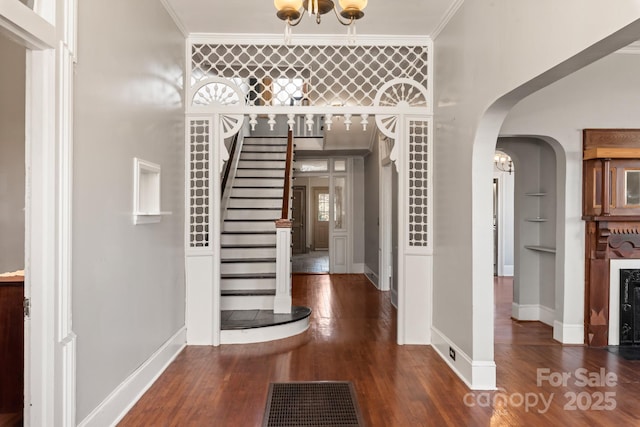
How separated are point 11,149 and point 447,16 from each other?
3.60 m

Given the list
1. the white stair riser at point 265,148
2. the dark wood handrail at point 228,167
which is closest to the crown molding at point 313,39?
the dark wood handrail at point 228,167

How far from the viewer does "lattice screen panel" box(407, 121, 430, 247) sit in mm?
4305

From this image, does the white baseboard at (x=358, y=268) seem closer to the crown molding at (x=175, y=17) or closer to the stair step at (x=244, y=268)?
the stair step at (x=244, y=268)

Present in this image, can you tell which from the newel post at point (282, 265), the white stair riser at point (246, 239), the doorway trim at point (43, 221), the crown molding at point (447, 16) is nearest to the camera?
the doorway trim at point (43, 221)

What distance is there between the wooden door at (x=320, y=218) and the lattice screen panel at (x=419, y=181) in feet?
30.8

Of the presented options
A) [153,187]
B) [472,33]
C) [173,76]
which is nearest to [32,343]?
[153,187]

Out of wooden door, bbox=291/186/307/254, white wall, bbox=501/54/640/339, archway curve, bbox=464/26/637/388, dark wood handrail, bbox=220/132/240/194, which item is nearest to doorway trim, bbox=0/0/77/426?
archway curve, bbox=464/26/637/388

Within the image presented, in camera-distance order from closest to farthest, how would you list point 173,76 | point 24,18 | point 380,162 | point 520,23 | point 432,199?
point 24,18 < point 520,23 < point 173,76 < point 432,199 < point 380,162

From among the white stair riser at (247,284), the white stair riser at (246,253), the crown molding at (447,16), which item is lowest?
the white stair riser at (247,284)

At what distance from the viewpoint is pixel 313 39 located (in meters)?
4.24

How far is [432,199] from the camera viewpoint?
4277 millimetres

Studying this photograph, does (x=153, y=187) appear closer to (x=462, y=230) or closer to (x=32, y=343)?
(x=32, y=343)

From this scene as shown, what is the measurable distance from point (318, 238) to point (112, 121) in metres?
11.4

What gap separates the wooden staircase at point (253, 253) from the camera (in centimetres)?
439
